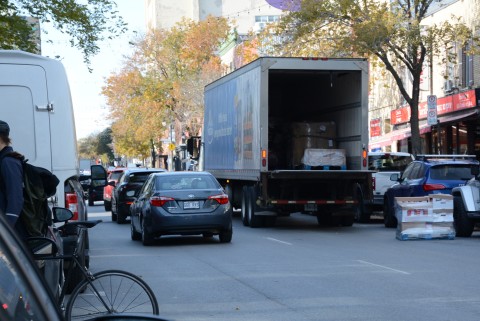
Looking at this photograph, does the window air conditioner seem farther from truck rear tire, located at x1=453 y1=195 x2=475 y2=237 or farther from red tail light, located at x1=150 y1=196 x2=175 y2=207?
red tail light, located at x1=150 y1=196 x2=175 y2=207

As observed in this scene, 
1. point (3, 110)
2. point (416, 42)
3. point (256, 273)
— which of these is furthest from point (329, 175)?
point (3, 110)

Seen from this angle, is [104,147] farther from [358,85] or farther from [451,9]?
[358,85]

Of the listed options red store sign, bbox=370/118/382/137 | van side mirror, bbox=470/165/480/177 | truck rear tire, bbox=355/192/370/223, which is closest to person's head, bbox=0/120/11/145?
van side mirror, bbox=470/165/480/177

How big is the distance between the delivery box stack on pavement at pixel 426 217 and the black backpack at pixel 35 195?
12.4 m

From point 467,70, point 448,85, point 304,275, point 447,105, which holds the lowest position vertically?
point 304,275

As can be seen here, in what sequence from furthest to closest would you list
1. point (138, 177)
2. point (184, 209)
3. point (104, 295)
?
point (138, 177) < point (184, 209) < point (104, 295)

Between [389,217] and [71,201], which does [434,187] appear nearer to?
[389,217]

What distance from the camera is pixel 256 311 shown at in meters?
9.52

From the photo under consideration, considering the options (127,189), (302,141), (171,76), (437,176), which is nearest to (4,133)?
(437,176)

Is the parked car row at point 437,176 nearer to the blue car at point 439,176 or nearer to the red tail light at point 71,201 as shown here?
the blue car at point 439,176

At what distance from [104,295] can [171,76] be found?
58.4 metres

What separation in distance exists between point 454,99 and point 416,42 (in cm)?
691

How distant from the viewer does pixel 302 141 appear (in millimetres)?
23141

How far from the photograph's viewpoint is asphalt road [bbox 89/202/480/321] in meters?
9.51
